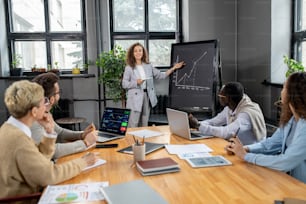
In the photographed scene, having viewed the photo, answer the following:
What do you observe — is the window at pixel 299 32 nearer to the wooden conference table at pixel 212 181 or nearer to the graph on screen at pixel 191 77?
the graph on screen at pixel 191 77

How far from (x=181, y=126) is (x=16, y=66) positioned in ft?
12.0

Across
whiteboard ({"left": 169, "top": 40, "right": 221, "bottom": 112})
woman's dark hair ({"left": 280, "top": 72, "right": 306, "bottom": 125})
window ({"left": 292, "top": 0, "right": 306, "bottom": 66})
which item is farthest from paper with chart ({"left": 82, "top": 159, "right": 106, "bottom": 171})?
window ({"left": 292, "top": 0, "right": 306, "bottom": 66})

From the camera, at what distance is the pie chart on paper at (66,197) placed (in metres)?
1.34

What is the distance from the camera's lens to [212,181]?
1532mm

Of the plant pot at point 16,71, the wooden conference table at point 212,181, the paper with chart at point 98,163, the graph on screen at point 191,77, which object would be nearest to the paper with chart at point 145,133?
the wooden conference table at point 212,181

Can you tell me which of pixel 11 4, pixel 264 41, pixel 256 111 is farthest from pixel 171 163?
pixel 11 4

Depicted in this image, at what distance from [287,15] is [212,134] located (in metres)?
2.24

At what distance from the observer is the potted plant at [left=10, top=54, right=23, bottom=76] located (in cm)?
488

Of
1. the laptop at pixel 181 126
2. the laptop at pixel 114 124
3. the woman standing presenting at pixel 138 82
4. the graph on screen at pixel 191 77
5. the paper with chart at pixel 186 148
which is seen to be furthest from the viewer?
the woman standing presenting at pixel 138 82

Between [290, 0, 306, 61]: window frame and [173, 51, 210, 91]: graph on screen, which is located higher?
[290, 0, 306, 61]: window frame

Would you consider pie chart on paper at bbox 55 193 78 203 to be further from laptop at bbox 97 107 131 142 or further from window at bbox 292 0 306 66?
window at bbox 292 0 306 66

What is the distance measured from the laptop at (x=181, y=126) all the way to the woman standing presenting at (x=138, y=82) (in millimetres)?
1573

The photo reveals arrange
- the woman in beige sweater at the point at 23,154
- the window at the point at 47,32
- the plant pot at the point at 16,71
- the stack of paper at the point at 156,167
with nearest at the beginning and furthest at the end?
the woman in beige sweater at the point at 23,154, the stack of paper at the point at 156,167, the plant pot at the point at 16,71, the window at the point at 47,32

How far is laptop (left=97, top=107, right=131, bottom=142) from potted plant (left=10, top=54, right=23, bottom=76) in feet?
9.66
